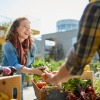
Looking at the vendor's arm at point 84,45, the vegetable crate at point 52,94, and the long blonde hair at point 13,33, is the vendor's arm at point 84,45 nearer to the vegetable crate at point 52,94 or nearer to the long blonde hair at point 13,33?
the vegetable crate at point 52,94

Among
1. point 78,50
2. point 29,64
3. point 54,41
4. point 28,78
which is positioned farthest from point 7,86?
point 54,41

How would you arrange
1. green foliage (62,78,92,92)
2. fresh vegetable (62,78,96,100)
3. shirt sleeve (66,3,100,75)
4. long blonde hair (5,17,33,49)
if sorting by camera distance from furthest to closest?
long blonde hair (5,17,33,49) → green foliage (62,78,92,92) → fresh vegetable (62,78,96,100) → shirt sleeve (66,3,100,75)

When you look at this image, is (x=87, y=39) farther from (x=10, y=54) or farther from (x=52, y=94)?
(x=10, y=54)

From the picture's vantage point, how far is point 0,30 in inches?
450

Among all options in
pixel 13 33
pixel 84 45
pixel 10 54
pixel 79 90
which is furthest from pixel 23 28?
pixel 84 45

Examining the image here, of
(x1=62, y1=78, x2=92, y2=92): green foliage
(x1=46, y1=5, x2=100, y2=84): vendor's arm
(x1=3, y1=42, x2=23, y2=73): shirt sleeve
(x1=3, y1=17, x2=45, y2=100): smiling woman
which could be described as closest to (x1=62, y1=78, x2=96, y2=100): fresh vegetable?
(x1=62, y1=78, x2=92, y2=92): green foliage

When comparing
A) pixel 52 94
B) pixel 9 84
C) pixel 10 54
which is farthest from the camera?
pixel 10 54

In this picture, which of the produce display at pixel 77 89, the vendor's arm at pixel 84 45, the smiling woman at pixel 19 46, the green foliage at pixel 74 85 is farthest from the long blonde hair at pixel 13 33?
the vendor's arm at pixel 84 45

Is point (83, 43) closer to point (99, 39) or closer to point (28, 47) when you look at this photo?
point (99, 39)

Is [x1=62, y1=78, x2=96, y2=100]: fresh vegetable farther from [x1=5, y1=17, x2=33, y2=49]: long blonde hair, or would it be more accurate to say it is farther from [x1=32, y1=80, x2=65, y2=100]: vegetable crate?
[x1=5, y1=17, x2=33, y2=49]: long blonde hair

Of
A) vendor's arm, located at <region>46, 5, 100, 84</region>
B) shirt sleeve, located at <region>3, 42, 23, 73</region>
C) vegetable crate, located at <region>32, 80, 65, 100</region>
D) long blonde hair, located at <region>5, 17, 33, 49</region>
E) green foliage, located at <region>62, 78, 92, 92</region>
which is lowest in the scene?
vegetable crate, located at <region>32, 80, 65, 100</region>

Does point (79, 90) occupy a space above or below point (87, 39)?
below

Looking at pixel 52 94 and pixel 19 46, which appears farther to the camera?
pixel 19 46

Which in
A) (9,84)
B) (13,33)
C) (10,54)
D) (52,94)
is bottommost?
(52,94)
